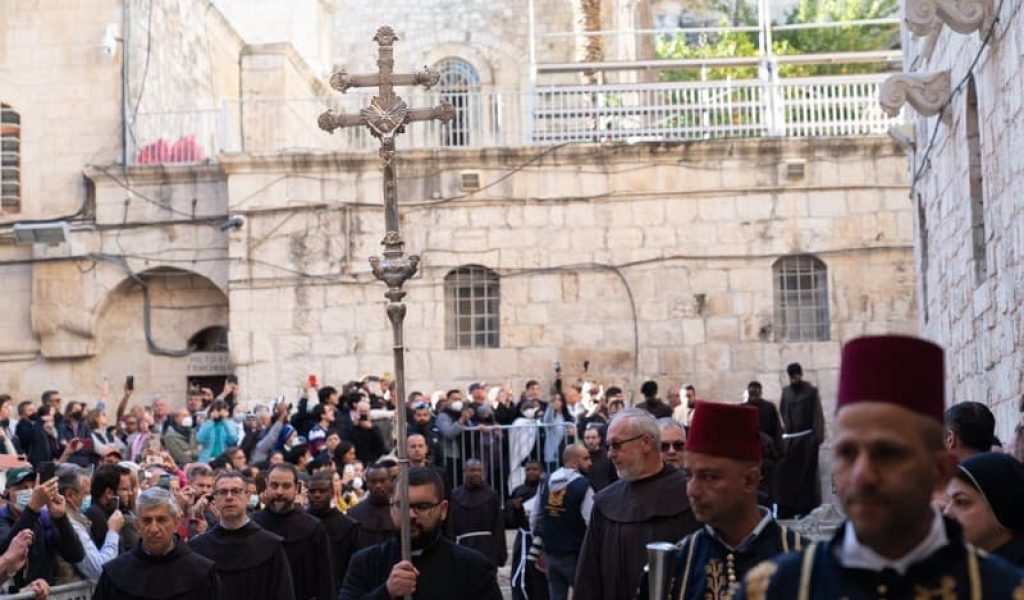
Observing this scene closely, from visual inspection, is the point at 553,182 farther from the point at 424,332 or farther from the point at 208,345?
the point at 208,345

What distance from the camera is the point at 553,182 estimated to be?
24.2m

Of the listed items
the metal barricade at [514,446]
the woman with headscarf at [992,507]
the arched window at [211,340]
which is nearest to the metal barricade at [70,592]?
the woman with headscarf at [992,507]

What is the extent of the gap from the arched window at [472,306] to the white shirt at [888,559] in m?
21.0

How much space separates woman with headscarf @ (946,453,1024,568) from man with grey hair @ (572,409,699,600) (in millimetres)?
2000

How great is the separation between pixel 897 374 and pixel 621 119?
848 inches

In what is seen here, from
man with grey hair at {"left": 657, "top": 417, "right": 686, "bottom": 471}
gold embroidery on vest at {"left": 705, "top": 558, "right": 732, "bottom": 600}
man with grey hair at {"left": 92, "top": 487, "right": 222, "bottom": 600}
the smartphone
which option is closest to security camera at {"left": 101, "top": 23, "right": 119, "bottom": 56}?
the smartphone

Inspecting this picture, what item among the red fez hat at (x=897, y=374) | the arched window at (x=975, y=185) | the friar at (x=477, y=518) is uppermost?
the arched window at (x=975, y=185)

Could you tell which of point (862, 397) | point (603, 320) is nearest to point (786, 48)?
point (603, 320)

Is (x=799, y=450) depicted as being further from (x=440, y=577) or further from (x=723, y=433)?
(x=723, y=433)

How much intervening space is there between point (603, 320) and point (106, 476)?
1387 centimetres

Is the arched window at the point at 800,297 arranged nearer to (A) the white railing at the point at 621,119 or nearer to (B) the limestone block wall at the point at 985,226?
(A) the white railing at the point at 621,119

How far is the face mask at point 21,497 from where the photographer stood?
34.6 feet

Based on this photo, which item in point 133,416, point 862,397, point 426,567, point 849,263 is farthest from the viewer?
point 849,263

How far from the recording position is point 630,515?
7.13 metres
